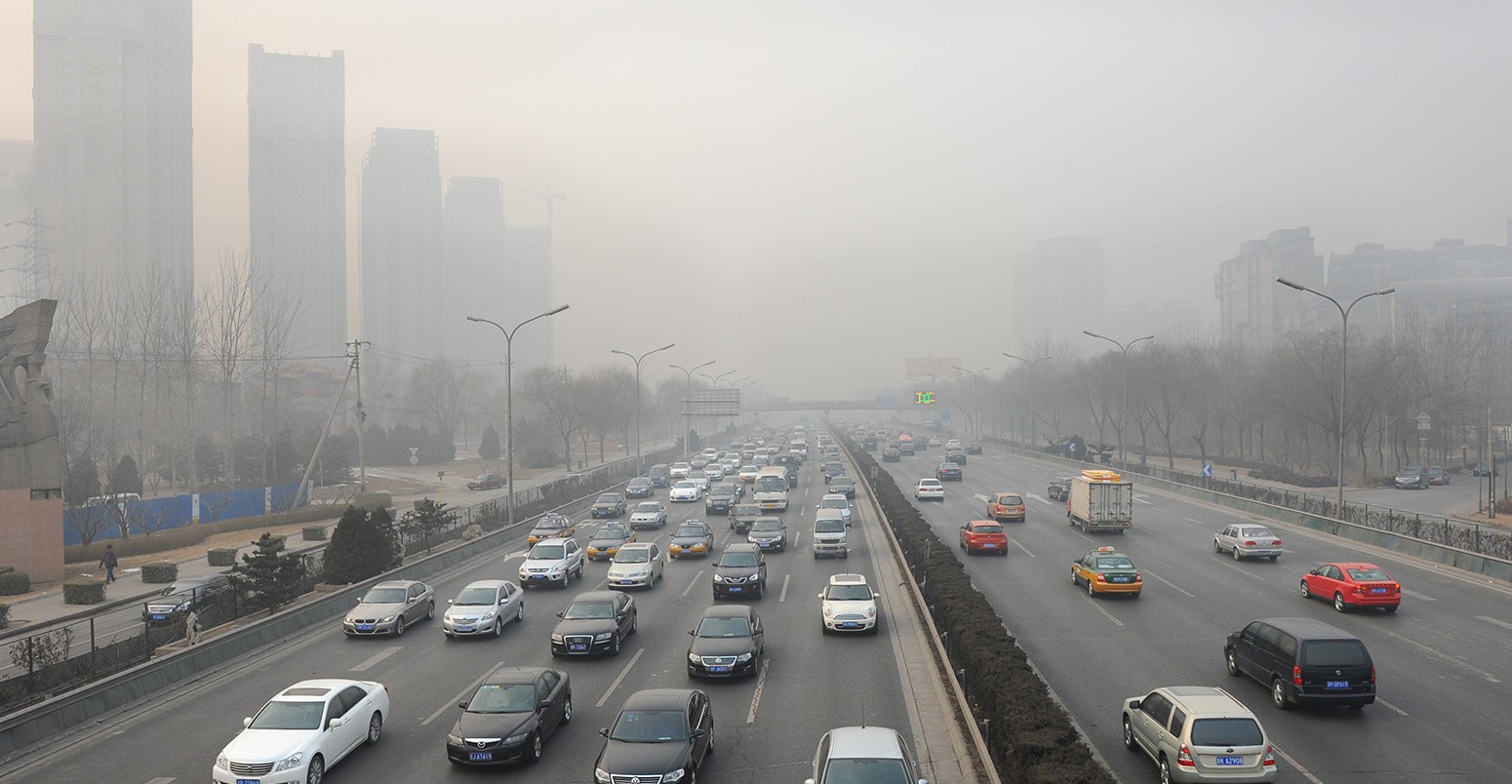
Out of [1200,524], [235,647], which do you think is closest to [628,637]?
[235,647]

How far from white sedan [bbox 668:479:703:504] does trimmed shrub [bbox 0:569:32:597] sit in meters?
33.6

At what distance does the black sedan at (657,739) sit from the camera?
13.3m

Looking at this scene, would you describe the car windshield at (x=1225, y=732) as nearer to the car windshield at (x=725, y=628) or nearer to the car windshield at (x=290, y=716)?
the car windshield at (x=725, y=628)

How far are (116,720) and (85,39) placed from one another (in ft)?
562

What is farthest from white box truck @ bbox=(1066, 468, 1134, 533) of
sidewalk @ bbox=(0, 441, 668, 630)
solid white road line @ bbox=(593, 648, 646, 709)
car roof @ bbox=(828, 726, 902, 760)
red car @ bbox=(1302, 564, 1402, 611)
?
sidewalk @ bbox=(0, 441, 668, 630)

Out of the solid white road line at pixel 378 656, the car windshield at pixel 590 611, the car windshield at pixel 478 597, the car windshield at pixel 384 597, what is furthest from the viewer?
the car windshield at pixel 384 597

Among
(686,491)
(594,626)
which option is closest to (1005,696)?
(594,626)

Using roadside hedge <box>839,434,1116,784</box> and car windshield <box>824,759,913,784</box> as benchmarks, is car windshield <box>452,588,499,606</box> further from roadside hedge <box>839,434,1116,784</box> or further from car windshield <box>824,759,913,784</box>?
car windshield <box>824,759,913,784</box>

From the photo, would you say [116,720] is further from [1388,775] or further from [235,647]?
[1388,775]

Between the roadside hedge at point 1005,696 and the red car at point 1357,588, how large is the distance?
405 inches

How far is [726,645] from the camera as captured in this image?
19953 mm

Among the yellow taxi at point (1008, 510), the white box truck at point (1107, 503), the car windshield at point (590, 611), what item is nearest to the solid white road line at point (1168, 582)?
the white box truck at point (1107, 503)

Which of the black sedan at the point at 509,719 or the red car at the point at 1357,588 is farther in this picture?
the red car at the point at 1357,588

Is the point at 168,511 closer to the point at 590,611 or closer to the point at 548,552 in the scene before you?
the point at 548,552
